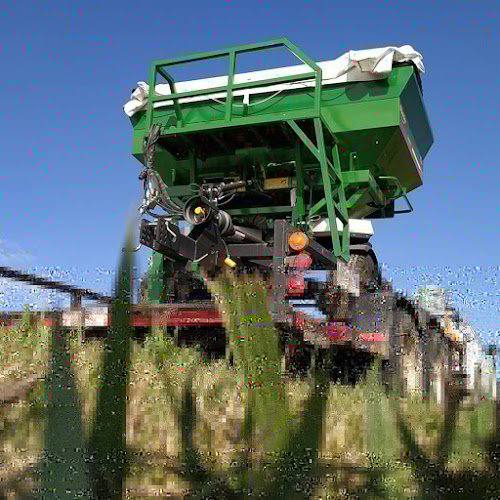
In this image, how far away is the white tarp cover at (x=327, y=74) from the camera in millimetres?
4715

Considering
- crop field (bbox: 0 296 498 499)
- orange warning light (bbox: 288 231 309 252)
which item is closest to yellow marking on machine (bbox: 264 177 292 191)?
orange warning light (bbox: 288 231 309 252)

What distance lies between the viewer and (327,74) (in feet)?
16.1

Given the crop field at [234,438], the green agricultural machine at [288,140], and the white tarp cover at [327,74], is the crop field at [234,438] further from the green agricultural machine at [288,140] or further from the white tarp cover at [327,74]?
the white tarp cover at [327,74]

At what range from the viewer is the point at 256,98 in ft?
16.4

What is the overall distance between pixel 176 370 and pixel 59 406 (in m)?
0.24

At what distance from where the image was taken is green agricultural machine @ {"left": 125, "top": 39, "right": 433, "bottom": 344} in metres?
4.69

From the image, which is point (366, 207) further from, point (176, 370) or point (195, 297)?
point (176, 370)

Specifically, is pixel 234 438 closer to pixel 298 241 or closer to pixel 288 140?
pixel 298 241

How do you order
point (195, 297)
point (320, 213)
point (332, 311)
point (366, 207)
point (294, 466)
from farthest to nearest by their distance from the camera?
point (366, 207)
point (320, 213)
point (195, 297)
point (332, 311)
point (294, 466)

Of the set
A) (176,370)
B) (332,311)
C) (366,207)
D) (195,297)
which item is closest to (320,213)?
(366,207)

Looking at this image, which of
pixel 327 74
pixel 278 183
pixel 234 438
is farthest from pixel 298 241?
pixel 234 438

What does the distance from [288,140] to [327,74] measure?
1.89 feet

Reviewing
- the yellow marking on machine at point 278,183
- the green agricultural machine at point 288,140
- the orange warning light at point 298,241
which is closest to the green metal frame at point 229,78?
the green agricultural machine at point 288,140

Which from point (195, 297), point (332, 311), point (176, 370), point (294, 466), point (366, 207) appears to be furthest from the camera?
point (366, 207)
